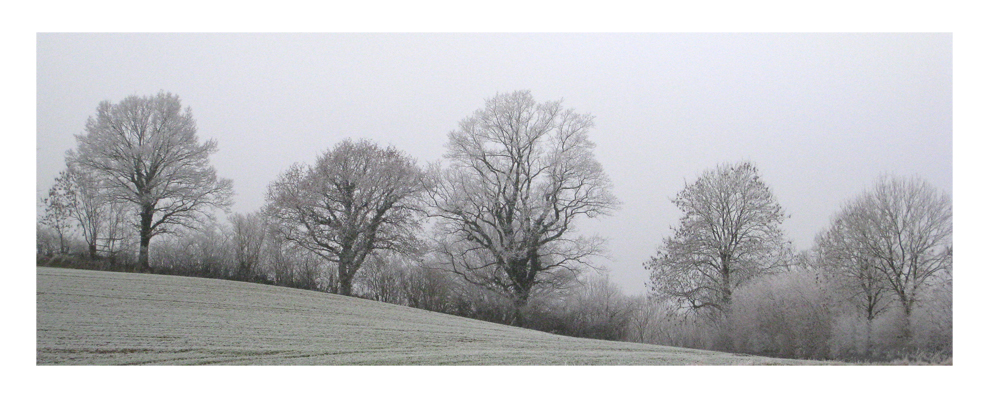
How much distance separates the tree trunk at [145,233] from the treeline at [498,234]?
0.03 metres

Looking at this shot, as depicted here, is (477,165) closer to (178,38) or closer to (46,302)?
(178,38)

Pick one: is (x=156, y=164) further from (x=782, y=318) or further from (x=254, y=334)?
(x=782, y=318)

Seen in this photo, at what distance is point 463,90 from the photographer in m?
12.2

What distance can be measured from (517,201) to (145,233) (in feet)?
23.4

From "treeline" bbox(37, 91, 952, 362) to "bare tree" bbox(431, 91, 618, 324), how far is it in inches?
1.2

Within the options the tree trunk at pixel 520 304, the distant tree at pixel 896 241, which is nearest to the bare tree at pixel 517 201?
the tree trunk at pixel 520 304

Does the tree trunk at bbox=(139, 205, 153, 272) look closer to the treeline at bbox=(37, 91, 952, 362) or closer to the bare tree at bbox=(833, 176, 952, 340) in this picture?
the treeline at bbox=(37, 91, 952, 362)

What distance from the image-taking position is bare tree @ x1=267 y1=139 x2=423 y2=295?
14.5 metres

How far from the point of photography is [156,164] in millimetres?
13047

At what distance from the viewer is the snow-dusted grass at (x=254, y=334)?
896 centimetres

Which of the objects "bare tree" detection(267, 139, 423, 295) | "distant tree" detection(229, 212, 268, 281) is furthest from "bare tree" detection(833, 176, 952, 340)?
"distant tree" detection(229, 212, 268, 281)

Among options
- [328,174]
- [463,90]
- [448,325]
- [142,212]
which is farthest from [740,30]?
[142,212]

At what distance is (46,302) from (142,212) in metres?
2.89

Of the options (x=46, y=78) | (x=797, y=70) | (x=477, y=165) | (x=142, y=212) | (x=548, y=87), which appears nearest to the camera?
(x=46, y=78)
